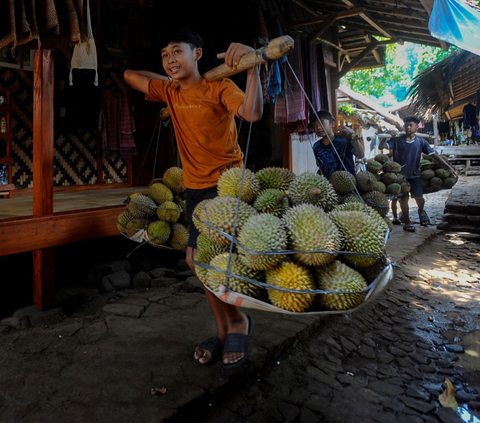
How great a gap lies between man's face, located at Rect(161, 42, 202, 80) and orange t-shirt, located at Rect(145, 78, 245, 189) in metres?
0.10

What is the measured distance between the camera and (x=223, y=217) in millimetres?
1658

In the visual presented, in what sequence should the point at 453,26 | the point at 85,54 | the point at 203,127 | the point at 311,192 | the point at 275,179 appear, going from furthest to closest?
the point at 453,26 < the point at 85,54 < the point at 203,127 < the point at 275,179 < the point at 311,192

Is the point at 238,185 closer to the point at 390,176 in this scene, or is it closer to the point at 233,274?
the point at 233,274

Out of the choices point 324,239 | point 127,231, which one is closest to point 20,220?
point 127,231

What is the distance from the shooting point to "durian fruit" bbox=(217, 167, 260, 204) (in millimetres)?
1833

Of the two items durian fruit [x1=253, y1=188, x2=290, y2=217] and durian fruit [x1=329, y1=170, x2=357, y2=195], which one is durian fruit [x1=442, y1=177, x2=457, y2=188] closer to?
durian fruit [x1=329, y1=170, x2=357, y2=195]

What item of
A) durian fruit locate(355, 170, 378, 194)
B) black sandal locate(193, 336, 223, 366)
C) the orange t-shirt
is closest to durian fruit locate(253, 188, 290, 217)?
the orange t-shirt

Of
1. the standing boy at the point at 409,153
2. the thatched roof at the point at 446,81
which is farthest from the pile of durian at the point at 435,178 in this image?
the thatched roof at the point at 446,81

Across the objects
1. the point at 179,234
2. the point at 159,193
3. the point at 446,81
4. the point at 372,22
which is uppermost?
the point at 372,22

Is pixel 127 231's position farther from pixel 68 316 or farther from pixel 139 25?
pixel 139 25

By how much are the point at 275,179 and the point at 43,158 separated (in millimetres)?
2146

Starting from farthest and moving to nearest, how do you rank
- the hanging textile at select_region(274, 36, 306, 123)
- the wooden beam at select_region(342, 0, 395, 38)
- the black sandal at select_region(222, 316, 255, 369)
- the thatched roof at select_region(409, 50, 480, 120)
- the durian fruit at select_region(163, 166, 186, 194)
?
1. the thatched roof at select_region(409, 50, 480, 120)
2. the wooden beam at select_region(342, 0, 395, 38)
3. the hanging textile at select_region(274, 36, 306, 123)
4. the durian fruit at select_region(163, 166, 186, 194)
5. the black sandal at select_region(222, 316, 255, 369)

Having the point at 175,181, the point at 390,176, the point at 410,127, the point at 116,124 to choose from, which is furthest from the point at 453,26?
the point at 116,124

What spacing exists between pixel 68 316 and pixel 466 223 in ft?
21.9
